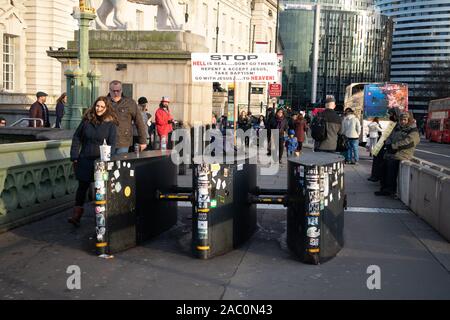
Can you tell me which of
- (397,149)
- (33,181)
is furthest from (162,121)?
(397,149)

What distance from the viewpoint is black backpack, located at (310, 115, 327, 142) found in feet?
34.1

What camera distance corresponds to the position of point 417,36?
180 meters

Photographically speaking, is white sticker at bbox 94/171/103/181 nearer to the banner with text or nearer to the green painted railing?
the green painted railing

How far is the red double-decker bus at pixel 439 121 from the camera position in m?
39.6

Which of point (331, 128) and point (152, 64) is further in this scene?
point (152, 64)

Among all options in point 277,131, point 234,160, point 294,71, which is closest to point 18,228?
point 234,160

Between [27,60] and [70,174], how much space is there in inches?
1299

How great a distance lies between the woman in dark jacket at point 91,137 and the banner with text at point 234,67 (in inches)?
148

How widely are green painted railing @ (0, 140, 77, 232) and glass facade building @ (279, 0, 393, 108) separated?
418 feet

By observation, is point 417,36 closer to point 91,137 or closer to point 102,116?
point 102,116

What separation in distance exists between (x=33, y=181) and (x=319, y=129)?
208 inches

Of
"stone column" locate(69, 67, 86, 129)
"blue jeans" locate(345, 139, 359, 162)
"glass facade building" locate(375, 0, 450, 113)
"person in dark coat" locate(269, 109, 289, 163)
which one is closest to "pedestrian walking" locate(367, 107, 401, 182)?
"blue jeans" locate(345, 139, 359, 162)
